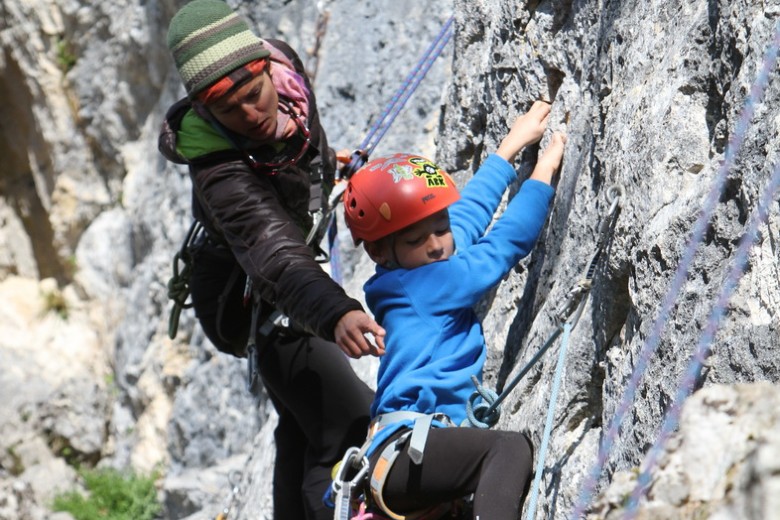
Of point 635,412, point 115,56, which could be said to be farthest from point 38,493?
point 635,412

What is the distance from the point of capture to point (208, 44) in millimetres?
3990

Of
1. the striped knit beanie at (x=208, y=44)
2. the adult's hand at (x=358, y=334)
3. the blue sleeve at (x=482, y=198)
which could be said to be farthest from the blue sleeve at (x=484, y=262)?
the striped knit beanie at (x=208, y=44)

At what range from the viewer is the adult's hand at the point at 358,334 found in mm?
3320

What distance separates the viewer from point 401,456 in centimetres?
336

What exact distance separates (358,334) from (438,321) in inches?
11.8

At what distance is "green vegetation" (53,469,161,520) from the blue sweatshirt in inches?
252

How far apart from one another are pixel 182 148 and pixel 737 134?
2.06 metres

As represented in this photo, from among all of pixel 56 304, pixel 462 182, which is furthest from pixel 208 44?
pixel 56 304

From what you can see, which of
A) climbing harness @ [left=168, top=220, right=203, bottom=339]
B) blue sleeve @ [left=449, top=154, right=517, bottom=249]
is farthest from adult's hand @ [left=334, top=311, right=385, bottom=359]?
climbing harness @ [left=168, top=220, right=203, bottom=339]

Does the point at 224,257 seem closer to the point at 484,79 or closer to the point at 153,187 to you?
the point at 484,79

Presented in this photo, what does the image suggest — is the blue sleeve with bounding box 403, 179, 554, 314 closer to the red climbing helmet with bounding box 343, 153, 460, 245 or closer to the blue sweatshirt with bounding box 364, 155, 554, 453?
the blue sweatshirt with bounding box 364, 155, 554, 453

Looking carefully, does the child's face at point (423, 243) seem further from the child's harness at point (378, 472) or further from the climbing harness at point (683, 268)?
the climbing harness at point (683, 268)

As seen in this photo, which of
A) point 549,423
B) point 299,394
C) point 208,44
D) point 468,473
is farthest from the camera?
point 299,394

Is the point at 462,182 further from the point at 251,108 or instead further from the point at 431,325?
the point at 431,325
